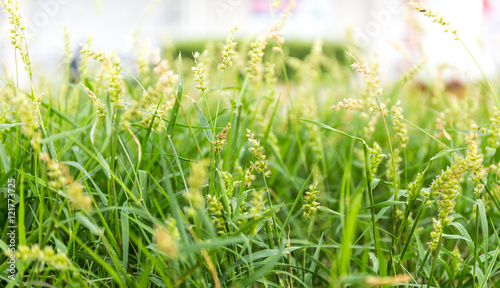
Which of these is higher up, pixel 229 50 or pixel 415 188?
pixel 229 50

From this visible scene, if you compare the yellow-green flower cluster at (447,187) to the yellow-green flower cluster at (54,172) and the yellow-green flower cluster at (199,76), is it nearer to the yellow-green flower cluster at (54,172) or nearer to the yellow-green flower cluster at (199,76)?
the yellow-green flower cluster at (199,76)

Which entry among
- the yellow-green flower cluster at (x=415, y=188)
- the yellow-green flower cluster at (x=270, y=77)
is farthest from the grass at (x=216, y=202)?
the yellow-green flower cluster at (x=270, y=77)

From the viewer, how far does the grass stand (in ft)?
2.60

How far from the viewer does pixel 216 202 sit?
0.87 m

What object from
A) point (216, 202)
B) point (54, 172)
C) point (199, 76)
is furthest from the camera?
point (199, 76)

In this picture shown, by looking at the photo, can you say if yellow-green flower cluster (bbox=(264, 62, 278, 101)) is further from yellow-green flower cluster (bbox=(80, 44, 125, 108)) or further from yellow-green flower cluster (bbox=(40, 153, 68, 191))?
yellow-green flower cluster (bbox=(40, 153, 68, 191))

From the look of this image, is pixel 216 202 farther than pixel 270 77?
No

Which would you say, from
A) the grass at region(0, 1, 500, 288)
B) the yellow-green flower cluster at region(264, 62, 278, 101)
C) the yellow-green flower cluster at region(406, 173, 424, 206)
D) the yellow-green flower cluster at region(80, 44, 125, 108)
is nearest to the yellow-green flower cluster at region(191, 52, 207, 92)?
the grass at region(0, 1, 500, 288)

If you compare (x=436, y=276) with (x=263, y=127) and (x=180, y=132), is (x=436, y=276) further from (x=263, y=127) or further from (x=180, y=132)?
(x=180, y=132)

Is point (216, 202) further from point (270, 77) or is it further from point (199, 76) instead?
point (270, 77)

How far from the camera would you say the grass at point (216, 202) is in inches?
31.2

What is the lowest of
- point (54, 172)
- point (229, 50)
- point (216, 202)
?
point (216, 202)

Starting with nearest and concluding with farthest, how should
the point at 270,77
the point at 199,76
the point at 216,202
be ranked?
1. the point at 216,202
2. the point at 199,76
3. the point at 270,77

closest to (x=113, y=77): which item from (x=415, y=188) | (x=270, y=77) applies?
(x=415, y=188)
